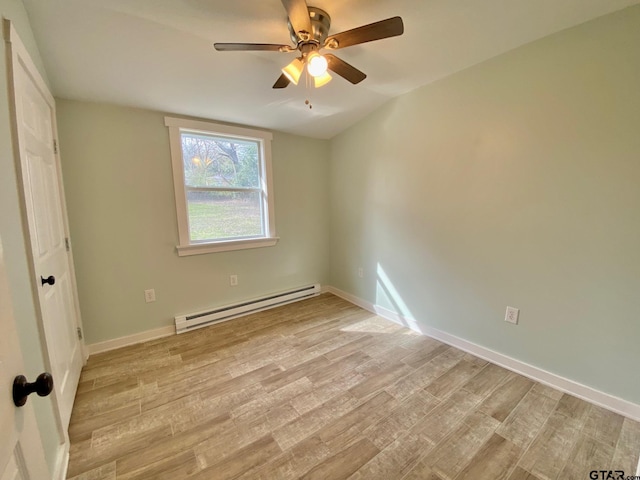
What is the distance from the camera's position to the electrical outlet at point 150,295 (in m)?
2.48

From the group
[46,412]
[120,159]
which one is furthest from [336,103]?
[46,412]

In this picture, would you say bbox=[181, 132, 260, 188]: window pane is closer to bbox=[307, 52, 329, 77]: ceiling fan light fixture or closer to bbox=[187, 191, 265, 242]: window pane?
bbox=[187, 191, 265, 242]: window pane

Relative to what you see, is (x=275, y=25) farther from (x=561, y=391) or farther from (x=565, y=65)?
(x=561, y=391)

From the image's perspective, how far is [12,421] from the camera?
1.77ft

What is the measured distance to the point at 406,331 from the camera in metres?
2.67

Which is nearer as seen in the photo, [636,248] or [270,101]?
[636,248]

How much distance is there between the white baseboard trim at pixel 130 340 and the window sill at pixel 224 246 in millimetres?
758

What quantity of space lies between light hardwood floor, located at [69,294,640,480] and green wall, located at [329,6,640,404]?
0.36 metres

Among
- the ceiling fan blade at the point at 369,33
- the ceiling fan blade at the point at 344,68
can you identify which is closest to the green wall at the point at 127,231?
the ceiling fan blade at the point at 344,68

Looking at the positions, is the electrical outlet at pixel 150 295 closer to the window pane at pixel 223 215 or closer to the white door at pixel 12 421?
the window pane at pixel 223 215

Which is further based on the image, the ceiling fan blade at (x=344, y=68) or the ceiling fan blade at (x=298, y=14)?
the ceiling fan blade at (x=344, y=68)

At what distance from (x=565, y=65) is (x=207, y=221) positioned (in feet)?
10.2

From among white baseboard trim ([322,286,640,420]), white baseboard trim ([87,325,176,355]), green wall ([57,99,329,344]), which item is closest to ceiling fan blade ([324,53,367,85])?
green wall ([57,99,329,344])

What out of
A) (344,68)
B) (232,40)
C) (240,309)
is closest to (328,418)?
(240,309)
